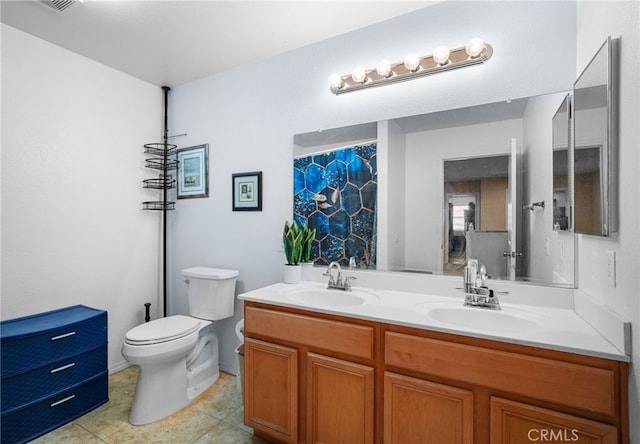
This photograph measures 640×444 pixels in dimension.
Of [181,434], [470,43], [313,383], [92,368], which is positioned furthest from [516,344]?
[92,368]

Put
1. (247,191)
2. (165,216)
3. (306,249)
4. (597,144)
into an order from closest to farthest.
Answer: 1. (597,144)
2. (306,249)
3. (247,191)
4. (165,216)

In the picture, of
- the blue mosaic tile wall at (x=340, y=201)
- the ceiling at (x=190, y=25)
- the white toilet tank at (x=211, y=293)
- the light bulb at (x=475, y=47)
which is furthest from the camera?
the white toilet tank at (x=211, y=293)

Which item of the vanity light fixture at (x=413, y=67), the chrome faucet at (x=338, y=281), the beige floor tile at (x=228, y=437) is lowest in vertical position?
the beige floor tile at (x=228, y=437)

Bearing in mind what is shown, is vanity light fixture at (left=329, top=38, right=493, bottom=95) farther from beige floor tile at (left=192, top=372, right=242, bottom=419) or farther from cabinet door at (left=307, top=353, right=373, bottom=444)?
beige floor tile at (left=192, top=372, right=242, bottom=419)

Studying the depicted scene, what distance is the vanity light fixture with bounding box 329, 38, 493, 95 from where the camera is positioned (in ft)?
5.06

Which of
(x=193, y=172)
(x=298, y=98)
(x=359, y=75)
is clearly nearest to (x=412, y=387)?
(x=359, y=75)

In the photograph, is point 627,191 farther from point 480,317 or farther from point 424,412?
point 424,412

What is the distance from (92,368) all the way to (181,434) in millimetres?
801

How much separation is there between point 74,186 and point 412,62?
97.0 inches

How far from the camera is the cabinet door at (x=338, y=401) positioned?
1309mm

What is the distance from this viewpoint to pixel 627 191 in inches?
37.1

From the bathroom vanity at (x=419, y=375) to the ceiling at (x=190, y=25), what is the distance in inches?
65.1

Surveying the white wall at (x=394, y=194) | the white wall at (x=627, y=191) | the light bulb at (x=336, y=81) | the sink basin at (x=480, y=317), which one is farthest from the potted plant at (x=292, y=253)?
the white wall at (x=627, y=191)

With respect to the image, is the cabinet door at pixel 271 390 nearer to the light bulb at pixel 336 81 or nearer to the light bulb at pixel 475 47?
the light bulb at pixel 336 81
